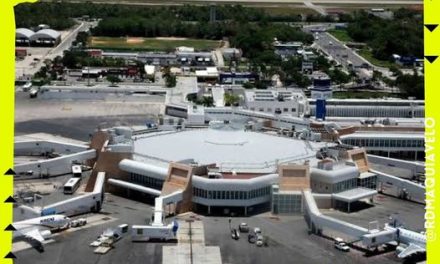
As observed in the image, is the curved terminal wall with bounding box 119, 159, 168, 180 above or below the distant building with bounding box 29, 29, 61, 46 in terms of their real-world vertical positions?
below

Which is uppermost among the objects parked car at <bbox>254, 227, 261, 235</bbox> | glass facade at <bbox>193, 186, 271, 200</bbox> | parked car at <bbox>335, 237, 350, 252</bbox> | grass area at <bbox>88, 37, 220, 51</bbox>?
grass area at <bbox>88, 37, 220, 51</bbox>

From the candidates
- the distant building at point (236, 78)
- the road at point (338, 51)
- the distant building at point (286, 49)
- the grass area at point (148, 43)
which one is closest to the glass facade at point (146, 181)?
the distant building at point (236, 78)

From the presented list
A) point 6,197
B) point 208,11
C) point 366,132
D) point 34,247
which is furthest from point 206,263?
point 208,11

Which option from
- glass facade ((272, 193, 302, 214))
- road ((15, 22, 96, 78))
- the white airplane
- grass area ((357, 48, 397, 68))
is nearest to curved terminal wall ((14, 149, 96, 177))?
the white airplane

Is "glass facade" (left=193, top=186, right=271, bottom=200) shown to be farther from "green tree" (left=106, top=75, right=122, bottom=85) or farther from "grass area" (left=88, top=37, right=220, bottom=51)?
"grass area" (left=88, top=37, right=220, bottom=51)

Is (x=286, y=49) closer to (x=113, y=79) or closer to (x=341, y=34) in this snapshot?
(x=341, y=34)

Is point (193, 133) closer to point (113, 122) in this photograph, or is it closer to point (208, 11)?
point (113, 122)

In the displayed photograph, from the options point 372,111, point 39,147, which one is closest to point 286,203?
point 39,147
